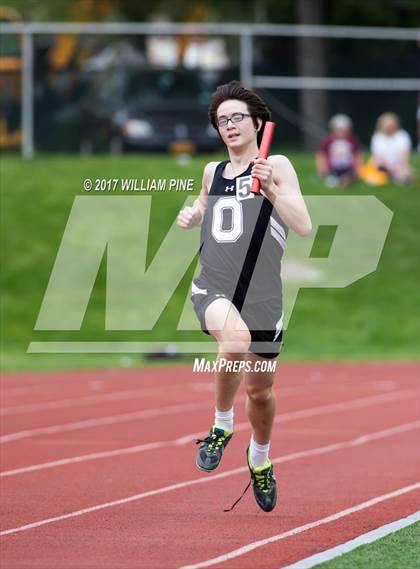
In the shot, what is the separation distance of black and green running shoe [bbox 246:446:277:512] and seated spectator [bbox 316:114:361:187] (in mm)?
17442

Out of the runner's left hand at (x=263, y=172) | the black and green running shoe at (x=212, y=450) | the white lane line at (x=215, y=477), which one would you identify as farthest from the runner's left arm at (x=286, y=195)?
the white lane line at (x=215, y=477)

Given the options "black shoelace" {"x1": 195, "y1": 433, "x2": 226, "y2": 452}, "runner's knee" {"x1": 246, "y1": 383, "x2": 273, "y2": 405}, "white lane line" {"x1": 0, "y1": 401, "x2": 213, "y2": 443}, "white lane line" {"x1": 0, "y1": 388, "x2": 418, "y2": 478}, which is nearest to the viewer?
"runner's knee" {"x1": 246, "y1": 383, "x2": 273, "y2": 405}

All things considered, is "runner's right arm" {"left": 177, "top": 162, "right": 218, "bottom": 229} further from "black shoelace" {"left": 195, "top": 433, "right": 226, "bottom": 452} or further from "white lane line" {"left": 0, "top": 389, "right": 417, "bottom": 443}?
"white lane line" {"left": 0, "top": 389, "right": 417, "bottom": 443}

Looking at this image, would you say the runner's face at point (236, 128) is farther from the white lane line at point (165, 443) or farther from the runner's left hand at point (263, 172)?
the white lane line at point (165, 443)

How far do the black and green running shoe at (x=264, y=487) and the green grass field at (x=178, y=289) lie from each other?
38.2 ft

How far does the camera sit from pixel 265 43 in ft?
88.6

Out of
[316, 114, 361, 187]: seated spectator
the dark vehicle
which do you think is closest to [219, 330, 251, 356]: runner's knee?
[316, 114, 361, 187]: seated spectator

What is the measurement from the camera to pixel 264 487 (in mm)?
8625

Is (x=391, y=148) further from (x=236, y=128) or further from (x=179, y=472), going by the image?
(x=236, y=128)

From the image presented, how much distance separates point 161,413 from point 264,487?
675 centimetres

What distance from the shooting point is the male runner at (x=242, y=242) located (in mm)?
8195

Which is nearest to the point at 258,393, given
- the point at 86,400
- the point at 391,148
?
the point at 86,400

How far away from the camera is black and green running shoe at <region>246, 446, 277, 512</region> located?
8.59 meters

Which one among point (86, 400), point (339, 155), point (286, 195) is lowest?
point (339, 155)
